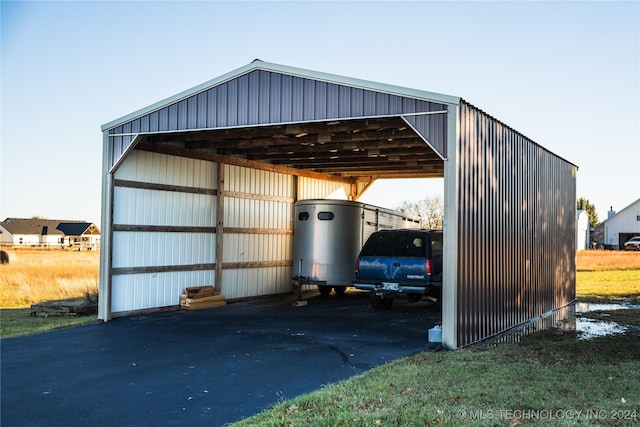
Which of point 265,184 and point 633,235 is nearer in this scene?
point 265,184

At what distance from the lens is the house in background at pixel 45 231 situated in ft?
276

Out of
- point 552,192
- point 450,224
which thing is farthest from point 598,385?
point 552,192

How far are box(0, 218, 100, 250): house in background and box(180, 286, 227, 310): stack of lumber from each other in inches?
2806

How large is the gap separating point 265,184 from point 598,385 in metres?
12.6

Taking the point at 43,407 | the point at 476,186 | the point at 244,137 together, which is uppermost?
the point at 244,137

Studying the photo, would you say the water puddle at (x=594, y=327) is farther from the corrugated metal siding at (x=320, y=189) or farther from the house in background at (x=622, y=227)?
the house in background at (x=622, y=227)

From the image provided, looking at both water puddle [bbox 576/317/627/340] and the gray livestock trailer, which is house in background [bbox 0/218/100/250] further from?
water puddle [bbox 576/317/627/340]

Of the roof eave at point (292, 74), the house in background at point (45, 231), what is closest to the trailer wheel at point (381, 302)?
the roof eave at point (292, 74)

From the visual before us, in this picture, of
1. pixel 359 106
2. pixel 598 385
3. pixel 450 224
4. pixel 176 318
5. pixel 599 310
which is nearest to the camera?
pixel 598 385

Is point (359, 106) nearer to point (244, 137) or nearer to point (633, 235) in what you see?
point (244, 137)

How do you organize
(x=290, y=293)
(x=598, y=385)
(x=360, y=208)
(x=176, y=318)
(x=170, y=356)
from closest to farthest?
(x=598, y=385), (x=170, y=356), (x=176, y=318), (x=360, y=208), (x=290, y=293)

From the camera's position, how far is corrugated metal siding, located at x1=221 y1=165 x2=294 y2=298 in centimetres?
1728

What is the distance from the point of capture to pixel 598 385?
7473 millimetres

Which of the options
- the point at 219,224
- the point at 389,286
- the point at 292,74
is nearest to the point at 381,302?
the point at 389,286
